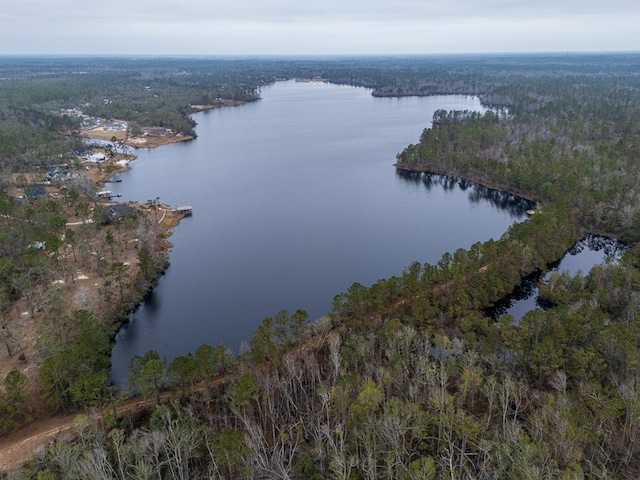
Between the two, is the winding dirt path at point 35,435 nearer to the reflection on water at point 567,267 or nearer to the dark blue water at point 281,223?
the dark blue water at point 281,223

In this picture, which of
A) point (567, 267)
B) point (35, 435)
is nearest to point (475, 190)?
point (567, 267)

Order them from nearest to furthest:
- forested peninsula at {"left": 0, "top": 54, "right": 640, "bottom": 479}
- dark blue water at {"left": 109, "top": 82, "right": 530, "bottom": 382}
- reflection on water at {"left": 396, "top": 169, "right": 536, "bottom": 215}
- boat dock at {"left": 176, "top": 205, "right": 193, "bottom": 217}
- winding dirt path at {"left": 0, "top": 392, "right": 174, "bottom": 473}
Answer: forested peninsula at {"left": 0, "top": 54, "right": 640, "bottom": 479} < winding dirt path at {"left": 0, "top": 392, "right": 174, "bottom": 473} < dark blue water at {"left": 109, "top": 82, "right": 530, "bottom": 382} < boat dock at {"left": 176, "top": 205, "right": 193, "bottom": 217} < reflection on water at {"left": 396, "top": 169, "right": 536, "bottom": 215}

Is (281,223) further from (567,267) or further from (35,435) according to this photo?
(35,435)

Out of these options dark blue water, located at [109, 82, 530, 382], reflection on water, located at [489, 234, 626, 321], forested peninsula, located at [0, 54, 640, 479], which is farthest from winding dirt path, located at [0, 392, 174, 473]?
reflection on water, located at [489, 234, 626, 321]

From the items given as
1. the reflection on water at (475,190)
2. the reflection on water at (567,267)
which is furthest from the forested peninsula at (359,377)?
the reflection on water at (475,190)

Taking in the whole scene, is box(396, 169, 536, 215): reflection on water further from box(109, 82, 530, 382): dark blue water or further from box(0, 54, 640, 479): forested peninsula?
box(0, 54, 640, 479): forested peninsula

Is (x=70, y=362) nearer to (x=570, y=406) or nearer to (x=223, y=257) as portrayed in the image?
(x=223, y=257)
